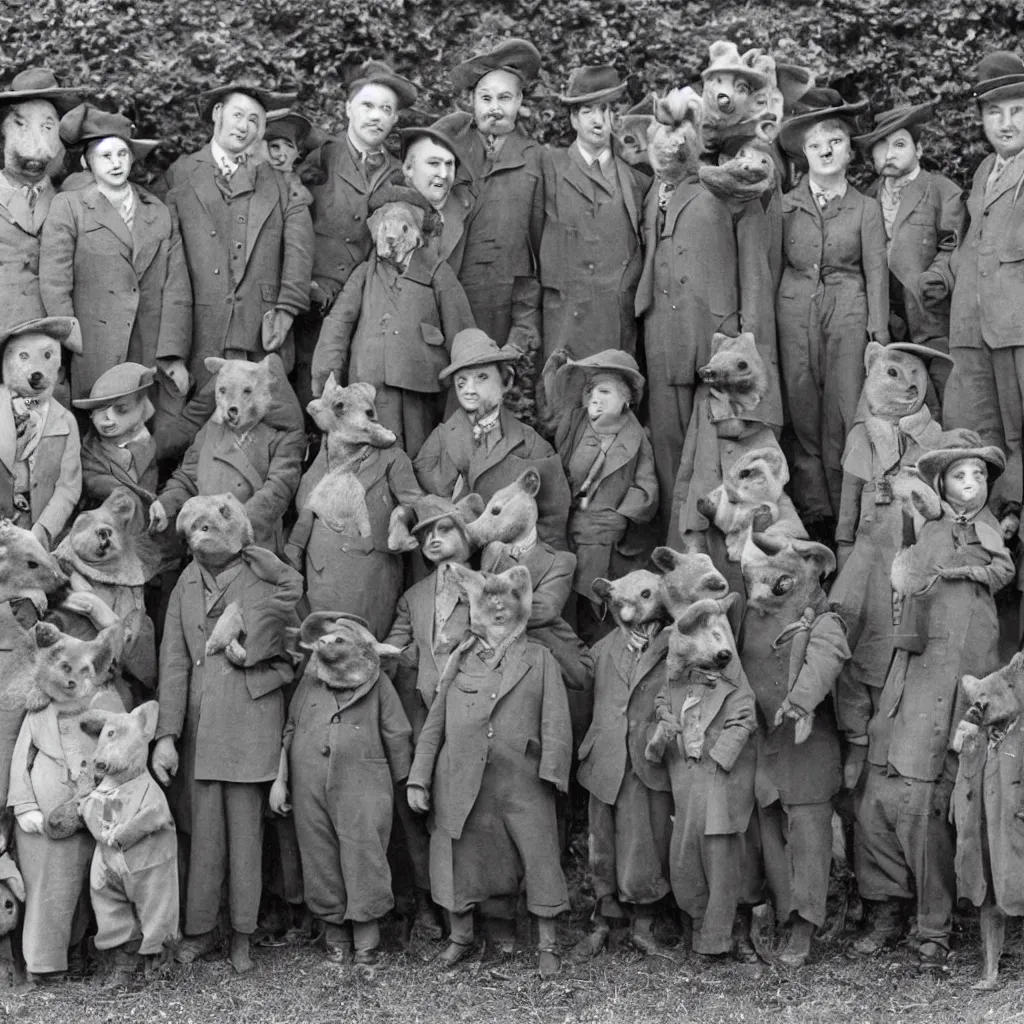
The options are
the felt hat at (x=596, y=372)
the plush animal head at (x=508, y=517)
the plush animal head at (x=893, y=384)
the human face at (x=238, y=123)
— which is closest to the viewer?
the plush animal head at (x=508, y=517)

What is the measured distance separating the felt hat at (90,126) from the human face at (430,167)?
5.21 feet

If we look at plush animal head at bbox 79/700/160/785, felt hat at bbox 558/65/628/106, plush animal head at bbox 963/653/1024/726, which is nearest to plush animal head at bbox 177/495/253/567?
plush animal head at bbox 79/700/160/785

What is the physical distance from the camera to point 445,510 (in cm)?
1439

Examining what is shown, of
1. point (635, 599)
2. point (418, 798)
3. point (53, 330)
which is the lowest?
point (418, 798)

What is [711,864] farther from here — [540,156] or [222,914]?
[540,156]

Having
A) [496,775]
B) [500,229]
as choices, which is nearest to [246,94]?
[500,229]

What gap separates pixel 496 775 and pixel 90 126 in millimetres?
4415

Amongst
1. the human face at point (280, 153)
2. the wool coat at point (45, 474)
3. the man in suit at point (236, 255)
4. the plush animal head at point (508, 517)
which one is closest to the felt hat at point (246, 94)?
the man in suit at point (236, 255)

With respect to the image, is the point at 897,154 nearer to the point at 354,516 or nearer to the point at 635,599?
the point at 635,599

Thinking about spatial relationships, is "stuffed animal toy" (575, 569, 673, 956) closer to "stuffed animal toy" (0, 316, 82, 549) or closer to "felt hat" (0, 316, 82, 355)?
"stuffed animal toy" (0, 316, 82, 549)

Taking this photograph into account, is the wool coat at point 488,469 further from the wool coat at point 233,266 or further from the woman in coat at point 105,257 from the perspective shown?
the woman in coat at point 105,257

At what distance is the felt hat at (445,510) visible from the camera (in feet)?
47.1

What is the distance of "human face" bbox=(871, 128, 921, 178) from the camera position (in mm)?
15422

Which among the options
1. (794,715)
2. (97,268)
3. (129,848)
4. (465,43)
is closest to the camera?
(129,848)
